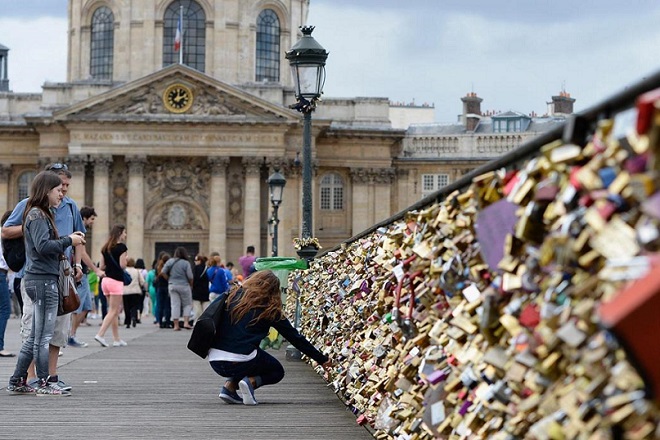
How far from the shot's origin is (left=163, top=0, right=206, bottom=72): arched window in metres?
65.1

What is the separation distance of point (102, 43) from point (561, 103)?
26.8 m

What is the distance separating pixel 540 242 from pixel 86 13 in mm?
65277

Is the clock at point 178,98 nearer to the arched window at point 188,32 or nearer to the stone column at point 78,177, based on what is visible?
the stone column at point 78,177

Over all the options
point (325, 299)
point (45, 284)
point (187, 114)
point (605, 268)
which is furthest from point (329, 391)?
point (187, 114)

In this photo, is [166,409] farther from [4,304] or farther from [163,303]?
[163,303]

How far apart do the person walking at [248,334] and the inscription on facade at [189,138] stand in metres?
48.7

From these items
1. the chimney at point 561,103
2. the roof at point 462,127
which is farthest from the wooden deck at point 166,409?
the chimney at point 561,103

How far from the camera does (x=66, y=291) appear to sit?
11469 mm

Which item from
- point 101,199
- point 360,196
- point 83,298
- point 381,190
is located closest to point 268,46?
point 360,196

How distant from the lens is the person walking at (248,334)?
10711 mm

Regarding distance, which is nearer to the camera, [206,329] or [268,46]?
[206,329]

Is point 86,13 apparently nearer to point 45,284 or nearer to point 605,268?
point 45,284

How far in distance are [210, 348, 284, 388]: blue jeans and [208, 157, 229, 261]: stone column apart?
48.2 m

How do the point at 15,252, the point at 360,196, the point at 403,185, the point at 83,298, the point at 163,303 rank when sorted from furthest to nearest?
1. the point at 403,185
2. the point at 360,196
3. the point at 163,303
4. the point at 83,298
5. the point at 15,252
